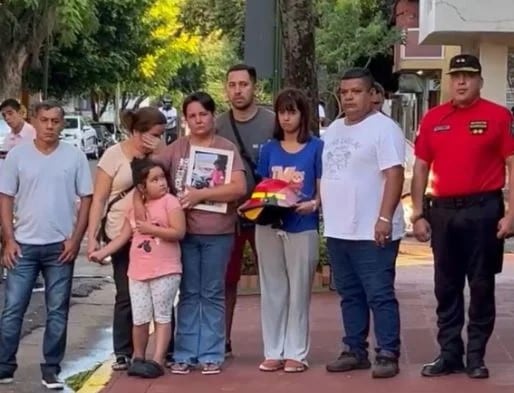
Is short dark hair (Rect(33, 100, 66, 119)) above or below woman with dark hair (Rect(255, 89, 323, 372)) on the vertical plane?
above

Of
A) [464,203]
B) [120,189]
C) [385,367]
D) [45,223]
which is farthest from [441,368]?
[45,223]

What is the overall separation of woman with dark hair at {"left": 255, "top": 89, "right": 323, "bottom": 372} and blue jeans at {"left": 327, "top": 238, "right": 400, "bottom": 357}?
217 mm

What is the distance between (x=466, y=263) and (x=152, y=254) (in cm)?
197

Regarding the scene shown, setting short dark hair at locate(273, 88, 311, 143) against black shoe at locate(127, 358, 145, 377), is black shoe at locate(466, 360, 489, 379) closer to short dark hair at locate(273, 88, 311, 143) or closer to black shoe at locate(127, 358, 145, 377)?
short dark hair at locate(273, 88, 311, 143)

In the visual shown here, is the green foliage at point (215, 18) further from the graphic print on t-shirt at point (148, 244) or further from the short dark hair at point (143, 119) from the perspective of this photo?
the graphic print on t-shirt at point (148, 244)

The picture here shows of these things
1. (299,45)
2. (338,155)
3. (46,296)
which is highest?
(299,45)

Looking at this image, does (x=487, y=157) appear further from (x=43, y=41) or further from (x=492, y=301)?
(x=43, y=41)

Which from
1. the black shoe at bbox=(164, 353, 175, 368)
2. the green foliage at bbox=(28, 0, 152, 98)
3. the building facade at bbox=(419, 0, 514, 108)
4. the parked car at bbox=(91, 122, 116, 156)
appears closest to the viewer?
the black shoe at bbox=(164, 353, 175, 368)

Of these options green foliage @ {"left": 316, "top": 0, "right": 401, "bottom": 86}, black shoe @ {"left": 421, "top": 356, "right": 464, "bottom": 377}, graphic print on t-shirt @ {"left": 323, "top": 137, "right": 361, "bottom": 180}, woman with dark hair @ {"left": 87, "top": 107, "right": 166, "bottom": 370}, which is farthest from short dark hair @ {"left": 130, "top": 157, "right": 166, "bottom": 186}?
green foliage @ {"left": 316, "top": 0, "right": 401, "bottom": 86}

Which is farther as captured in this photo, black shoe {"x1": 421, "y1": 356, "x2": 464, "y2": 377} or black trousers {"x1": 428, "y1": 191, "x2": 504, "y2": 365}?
black shoe {"x1": 421, "y1": 356, "x2": 464, "y2": 377}

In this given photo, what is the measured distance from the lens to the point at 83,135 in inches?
1652

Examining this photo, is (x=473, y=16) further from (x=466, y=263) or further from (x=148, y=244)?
(x=148, y=244)

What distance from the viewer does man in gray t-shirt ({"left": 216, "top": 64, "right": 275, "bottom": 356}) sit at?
25.0ft

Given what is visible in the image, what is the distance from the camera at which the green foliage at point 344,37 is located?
31.2 m
